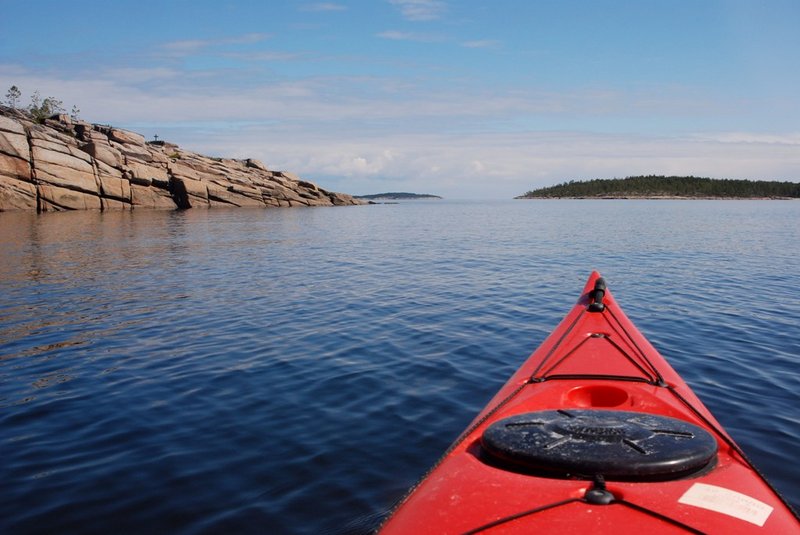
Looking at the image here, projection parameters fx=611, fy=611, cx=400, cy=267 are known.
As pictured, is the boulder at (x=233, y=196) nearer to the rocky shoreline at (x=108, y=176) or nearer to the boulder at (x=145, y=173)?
the rocky shoreline at (x=108, y=176)

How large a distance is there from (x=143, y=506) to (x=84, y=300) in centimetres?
909

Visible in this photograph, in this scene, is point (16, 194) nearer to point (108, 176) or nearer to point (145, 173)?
point (108, 176)

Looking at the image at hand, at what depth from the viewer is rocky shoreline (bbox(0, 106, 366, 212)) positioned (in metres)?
39.9

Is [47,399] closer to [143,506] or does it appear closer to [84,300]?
[143,506]

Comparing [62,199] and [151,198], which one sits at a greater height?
[151,198]

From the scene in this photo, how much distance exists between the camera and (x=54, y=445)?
5586 millimetres

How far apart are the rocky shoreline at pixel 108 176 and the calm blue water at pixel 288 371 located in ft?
82.4

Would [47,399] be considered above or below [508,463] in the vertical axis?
below

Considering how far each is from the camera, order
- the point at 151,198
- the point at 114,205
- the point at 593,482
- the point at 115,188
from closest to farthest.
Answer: the point at 593,482 < the point at 115,188 < the point at 114,205 < the point at 151,198

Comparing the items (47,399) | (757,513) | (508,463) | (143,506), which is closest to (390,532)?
(508,463)

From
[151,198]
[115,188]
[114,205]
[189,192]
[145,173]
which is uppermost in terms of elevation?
[145,173]

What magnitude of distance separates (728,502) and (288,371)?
577cm

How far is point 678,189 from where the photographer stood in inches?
6235

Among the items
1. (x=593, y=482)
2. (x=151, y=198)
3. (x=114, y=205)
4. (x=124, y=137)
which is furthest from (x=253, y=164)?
(x=593, y=482)
